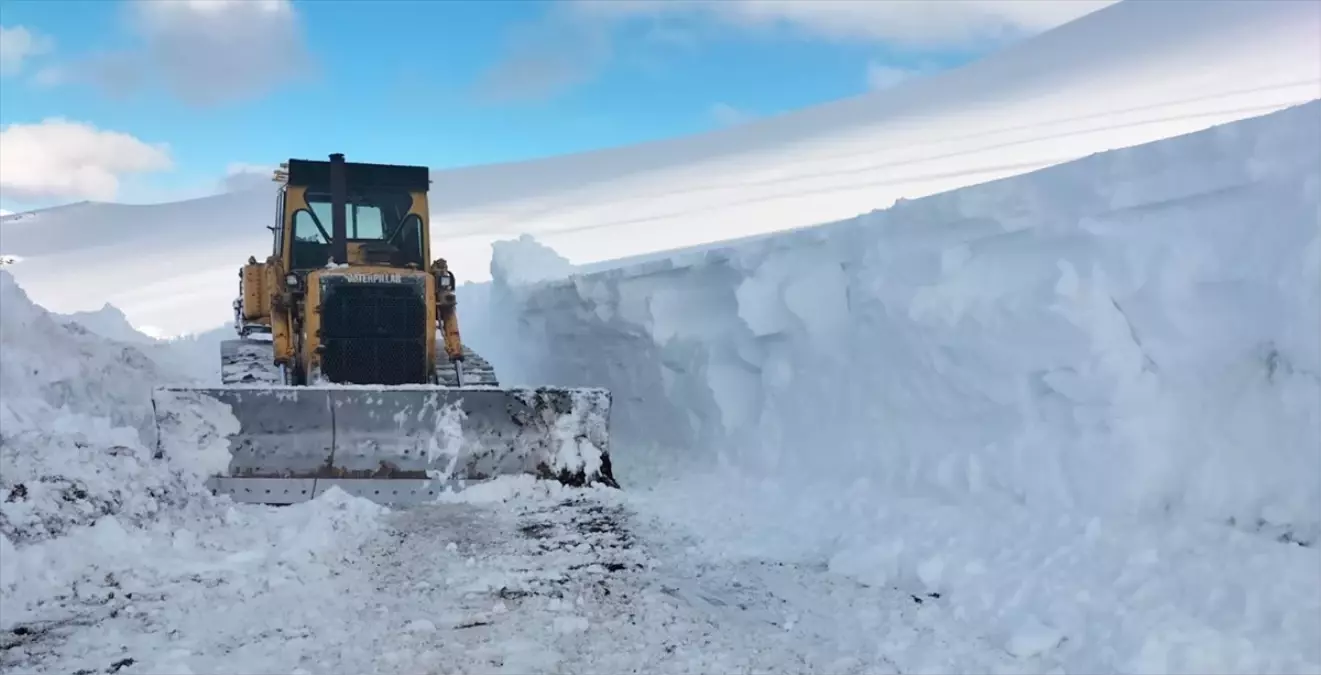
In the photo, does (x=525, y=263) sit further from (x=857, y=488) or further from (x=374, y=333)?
(x=857, y=488)

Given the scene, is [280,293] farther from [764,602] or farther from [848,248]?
[764,602]

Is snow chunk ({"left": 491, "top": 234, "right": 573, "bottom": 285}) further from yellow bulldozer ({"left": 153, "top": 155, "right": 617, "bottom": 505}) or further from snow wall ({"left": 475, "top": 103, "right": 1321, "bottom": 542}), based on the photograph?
snow wall ({"left": 475, "top": 103, "right": 1321, "bottom": 542})

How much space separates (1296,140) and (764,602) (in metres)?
2.83

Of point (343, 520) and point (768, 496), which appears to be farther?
point (768, 496)

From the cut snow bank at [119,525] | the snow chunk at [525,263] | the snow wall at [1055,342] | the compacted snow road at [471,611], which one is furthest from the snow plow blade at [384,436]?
the snow chunk at [525,263]

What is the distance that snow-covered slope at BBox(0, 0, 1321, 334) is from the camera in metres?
17.3


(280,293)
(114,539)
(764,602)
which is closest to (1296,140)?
(764,602)

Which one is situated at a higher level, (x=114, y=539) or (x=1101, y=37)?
(x=1101, y=37)

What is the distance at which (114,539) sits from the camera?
483cm

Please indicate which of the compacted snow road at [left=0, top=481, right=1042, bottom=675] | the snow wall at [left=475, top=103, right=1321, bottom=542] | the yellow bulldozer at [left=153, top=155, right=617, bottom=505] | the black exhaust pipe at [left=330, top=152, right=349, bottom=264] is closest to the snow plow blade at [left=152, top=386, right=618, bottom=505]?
the yellow bulldozer at [left=153, top=155, right=617, bottom=505]

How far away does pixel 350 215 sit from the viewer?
325 inches

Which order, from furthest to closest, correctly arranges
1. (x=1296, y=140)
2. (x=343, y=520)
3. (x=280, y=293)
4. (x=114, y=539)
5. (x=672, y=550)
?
(x=280, y=293), (x=343, y=520), (x=672, y=550), (x=114, y=539), (x=1296, y=140)

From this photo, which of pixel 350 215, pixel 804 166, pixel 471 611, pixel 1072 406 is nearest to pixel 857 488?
pixel 1072 406

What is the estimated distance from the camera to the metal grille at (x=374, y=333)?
7.29m
